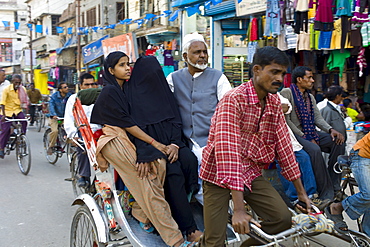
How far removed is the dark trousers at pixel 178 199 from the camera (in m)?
3.30

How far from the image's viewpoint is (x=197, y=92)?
12.3ft

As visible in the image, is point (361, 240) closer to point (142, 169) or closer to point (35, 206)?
point (142, 169)

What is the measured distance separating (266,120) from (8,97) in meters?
7.34

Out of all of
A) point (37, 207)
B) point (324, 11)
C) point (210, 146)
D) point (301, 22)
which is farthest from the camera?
point (301, 22)

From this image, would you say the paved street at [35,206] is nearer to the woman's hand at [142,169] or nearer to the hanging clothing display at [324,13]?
the woman's hand at [142,169]

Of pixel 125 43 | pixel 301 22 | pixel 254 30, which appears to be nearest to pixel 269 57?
pixel 301 22

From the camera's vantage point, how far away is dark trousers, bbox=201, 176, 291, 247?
8.88 ft

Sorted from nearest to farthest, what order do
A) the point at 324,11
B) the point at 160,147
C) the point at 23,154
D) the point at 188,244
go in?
the point at 188,244, the point at 160,147, the point at 23,154, the point at 324,11

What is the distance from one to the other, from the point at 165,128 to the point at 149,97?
29cm

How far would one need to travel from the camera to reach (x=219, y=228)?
9.00 ft

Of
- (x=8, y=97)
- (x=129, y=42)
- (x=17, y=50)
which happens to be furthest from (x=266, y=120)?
(x=17, y=50)

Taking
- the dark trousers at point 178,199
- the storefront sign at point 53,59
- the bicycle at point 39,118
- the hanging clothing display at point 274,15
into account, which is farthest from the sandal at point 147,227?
the storefront sign at point 53,59

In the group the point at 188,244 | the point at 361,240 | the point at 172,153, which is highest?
the point at 172,153

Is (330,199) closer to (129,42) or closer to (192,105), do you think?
(192,105)
